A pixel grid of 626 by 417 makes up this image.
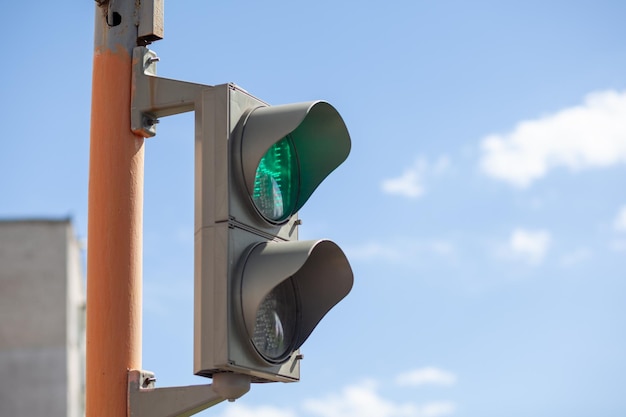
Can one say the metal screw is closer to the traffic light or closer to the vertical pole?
the vertical pole

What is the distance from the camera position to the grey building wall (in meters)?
20.1

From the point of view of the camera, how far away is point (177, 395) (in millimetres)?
4387

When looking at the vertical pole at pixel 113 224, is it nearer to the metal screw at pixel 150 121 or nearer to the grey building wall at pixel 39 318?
the metal screw at pixel 150 121

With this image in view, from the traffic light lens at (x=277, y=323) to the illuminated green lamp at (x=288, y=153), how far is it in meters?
0.26

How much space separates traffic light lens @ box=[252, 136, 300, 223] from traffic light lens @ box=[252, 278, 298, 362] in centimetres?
26

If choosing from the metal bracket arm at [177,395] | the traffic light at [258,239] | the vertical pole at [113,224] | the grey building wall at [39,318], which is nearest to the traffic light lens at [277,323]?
the traffic light at [258,239]

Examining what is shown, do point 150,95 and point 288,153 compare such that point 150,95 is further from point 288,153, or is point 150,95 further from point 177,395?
point 177,395

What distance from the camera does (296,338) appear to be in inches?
174

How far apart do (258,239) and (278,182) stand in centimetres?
34

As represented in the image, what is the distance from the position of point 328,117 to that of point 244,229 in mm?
605

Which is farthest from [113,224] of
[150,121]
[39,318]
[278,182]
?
[39,318]

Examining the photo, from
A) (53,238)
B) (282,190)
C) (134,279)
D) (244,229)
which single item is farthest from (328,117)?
(53,238)

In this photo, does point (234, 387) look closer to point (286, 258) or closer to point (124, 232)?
point (286, 258)

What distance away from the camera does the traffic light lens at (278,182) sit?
4465 mm
